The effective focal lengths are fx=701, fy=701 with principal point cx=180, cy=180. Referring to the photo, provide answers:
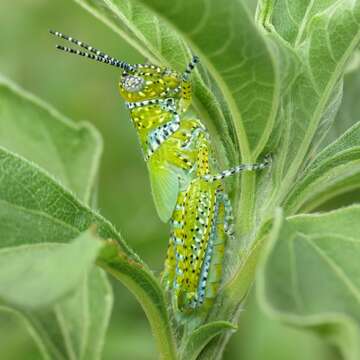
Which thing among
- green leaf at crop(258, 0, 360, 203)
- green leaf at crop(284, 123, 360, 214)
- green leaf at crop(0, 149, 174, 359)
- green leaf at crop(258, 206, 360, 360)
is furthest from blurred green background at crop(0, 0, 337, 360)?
green leaf at crop(258, 206, 360, 360)

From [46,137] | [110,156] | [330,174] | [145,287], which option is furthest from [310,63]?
[110,156]

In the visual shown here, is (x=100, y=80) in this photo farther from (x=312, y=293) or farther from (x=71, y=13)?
(x=312, y=293)

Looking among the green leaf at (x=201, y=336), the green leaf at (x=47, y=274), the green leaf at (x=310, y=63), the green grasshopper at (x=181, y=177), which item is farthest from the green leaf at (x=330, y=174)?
the green leaf at (x=47, y=274)

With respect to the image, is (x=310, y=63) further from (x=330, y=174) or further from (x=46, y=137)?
(x=46, y=137)

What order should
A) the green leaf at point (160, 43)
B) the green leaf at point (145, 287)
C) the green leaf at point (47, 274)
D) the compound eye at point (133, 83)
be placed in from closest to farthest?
the green leaf at point (47, 274)
the green leaf at point (145, 287)
the green leaf at point (160, 43)
the compound eye at point (133, 83)

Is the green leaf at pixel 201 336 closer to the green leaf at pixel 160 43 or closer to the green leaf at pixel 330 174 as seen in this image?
the green leaf at pixel 330 174

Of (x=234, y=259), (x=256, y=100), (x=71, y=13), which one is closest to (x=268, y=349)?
(x=234, y=259)

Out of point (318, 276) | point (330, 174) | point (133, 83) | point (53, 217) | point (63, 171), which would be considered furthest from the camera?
point (63, 171)
